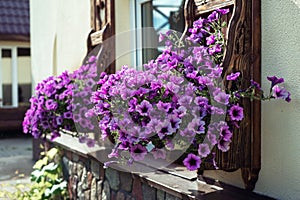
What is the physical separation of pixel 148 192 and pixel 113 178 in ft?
1.67

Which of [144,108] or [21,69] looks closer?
[144,108]

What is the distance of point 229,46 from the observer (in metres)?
1.86

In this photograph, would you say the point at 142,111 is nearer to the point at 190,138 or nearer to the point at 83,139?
the point at 190,138

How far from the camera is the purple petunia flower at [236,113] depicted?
1730mm

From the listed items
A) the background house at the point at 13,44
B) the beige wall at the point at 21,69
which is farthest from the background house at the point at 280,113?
the beige wall at the point at 21,69

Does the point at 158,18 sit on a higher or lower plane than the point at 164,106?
higher

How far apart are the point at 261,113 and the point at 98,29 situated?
1995mm

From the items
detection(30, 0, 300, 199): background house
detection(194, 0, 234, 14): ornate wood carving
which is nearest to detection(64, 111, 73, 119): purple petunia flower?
detection(30, 0, 300, 199): background house

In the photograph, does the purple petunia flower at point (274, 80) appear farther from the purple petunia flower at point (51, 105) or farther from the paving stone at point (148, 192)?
the purple petunia flower at point (51, 105)

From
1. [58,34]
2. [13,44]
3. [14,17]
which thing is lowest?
[58,34]

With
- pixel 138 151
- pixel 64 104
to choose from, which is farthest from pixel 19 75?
pixel 138 151

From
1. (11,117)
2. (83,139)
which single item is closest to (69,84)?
(83,139)

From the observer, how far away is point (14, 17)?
9891 millimetres

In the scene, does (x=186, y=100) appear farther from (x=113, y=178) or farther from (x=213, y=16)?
(x=113, y=178)
